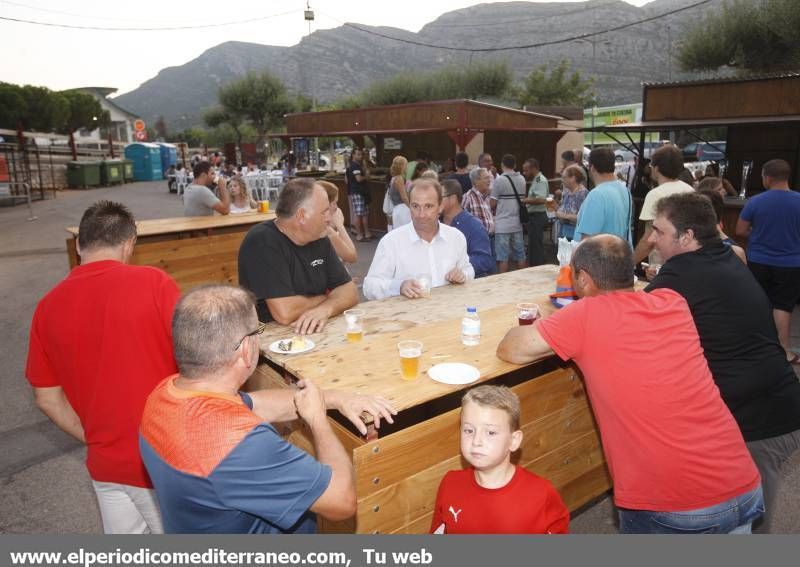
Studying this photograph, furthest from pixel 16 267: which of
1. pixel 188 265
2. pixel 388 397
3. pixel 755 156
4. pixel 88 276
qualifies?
pixel 755 156

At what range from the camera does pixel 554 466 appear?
3045 mm

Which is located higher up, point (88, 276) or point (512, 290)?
point (88, 276)

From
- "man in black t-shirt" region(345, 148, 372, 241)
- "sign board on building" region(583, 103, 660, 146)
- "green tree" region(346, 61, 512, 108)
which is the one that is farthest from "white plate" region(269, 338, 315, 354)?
"green tree" region(346, 61, 512, 108)

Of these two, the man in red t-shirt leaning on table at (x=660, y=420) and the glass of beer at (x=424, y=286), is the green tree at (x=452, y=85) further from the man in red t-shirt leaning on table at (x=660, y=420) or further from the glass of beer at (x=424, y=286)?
the man in red t-shirt leaning on table at (x=660, y=420)

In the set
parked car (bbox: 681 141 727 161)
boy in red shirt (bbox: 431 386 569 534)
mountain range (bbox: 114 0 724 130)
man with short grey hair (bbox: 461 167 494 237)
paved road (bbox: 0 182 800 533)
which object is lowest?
paved road (bbox: 0 182 800 533)

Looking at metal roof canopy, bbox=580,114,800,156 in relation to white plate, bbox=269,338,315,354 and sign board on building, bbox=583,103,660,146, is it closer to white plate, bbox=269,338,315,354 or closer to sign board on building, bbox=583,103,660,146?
white plate, bbox=269,338,315,354

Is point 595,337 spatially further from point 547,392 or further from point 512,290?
point 512,290

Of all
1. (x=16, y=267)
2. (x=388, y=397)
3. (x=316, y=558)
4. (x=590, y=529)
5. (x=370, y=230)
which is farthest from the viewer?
(x=370, y=230)

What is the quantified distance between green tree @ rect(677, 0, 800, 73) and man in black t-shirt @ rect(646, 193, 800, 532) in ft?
82.1

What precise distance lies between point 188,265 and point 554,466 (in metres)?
6.30

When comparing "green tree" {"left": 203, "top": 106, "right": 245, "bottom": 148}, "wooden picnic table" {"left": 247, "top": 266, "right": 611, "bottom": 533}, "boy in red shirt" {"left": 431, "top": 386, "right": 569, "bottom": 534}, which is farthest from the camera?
"green tree" {"left": 203, "top": 106, "right": 245, "bottom": 148}

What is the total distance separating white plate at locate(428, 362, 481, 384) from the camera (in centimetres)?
250


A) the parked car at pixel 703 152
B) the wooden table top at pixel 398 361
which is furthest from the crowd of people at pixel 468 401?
the parked car at pixel 703 152

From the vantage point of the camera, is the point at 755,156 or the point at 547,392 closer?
the point at 547,392
